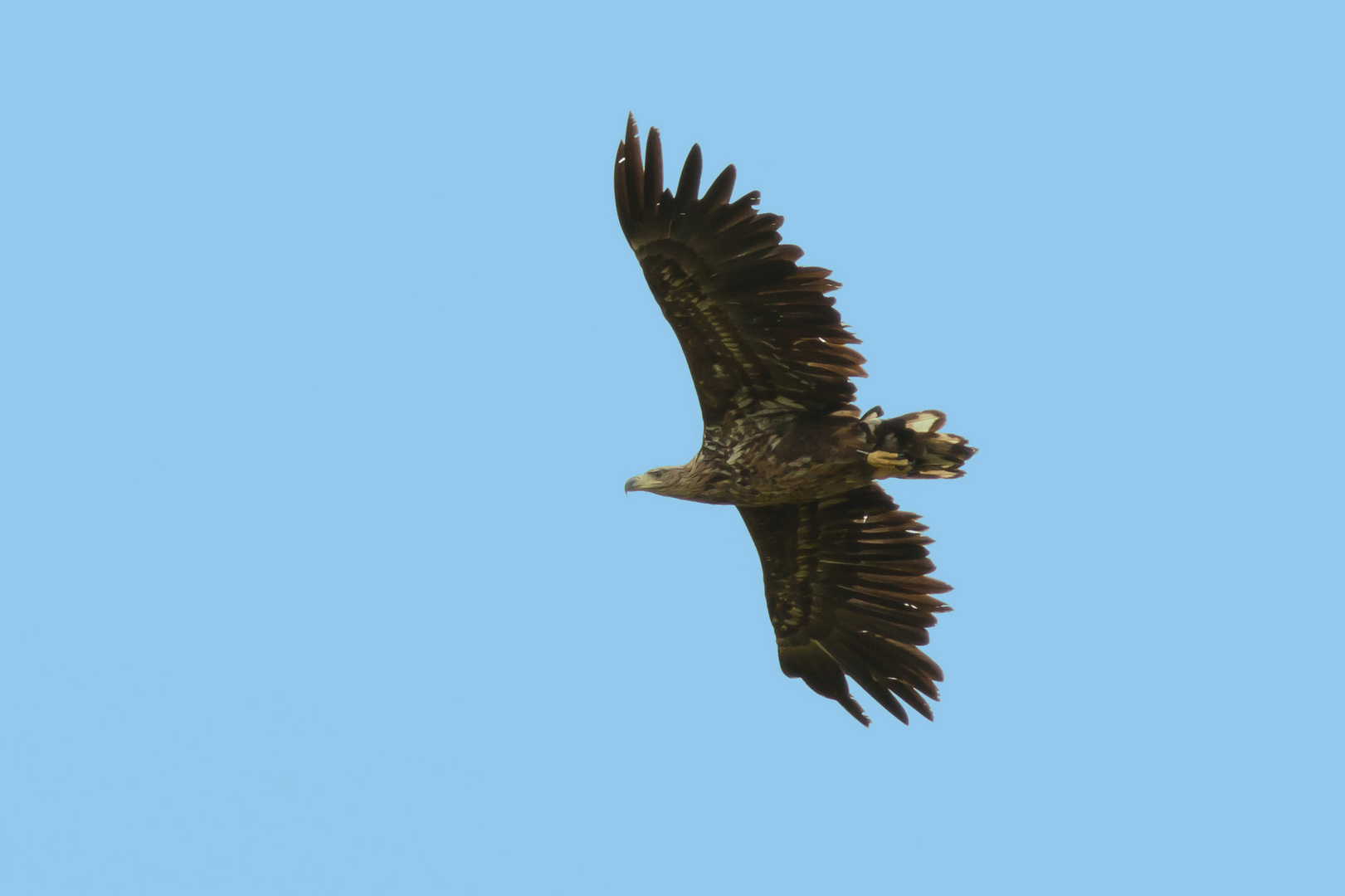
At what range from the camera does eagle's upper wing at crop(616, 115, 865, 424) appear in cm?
1085

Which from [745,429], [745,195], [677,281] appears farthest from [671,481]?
[745,195]

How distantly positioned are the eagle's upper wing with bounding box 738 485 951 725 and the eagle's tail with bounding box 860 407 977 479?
4.24 feet

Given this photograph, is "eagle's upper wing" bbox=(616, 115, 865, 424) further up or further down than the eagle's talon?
further up

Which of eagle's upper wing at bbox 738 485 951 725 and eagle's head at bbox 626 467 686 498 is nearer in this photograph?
eagle's head at bbox 626 467 686 498

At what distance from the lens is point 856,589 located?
13.0 m

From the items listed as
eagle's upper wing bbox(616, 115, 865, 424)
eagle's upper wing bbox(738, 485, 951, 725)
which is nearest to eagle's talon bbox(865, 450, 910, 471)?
eagle's upper wing bbox(616, 115, 865, 424)

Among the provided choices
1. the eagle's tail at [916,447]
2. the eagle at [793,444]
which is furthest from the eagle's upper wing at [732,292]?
the eagle's tail at [916,447]

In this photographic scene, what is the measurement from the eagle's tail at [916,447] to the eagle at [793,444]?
0.01m

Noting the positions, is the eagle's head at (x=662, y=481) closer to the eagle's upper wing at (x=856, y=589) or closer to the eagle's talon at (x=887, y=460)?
the eagle's upper wing at (x=856, y=589)

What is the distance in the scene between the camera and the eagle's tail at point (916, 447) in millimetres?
11156

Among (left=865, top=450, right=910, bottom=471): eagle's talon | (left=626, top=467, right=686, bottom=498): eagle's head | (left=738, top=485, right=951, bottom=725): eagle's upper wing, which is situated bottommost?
(left=738, top=485, right=951, bottom=725): eagle's upper wing

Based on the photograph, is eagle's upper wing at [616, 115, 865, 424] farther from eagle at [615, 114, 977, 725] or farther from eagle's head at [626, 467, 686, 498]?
eagle's head at [626, 467, 686, 498]

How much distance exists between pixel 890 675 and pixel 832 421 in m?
2.57

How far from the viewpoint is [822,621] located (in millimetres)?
13242
